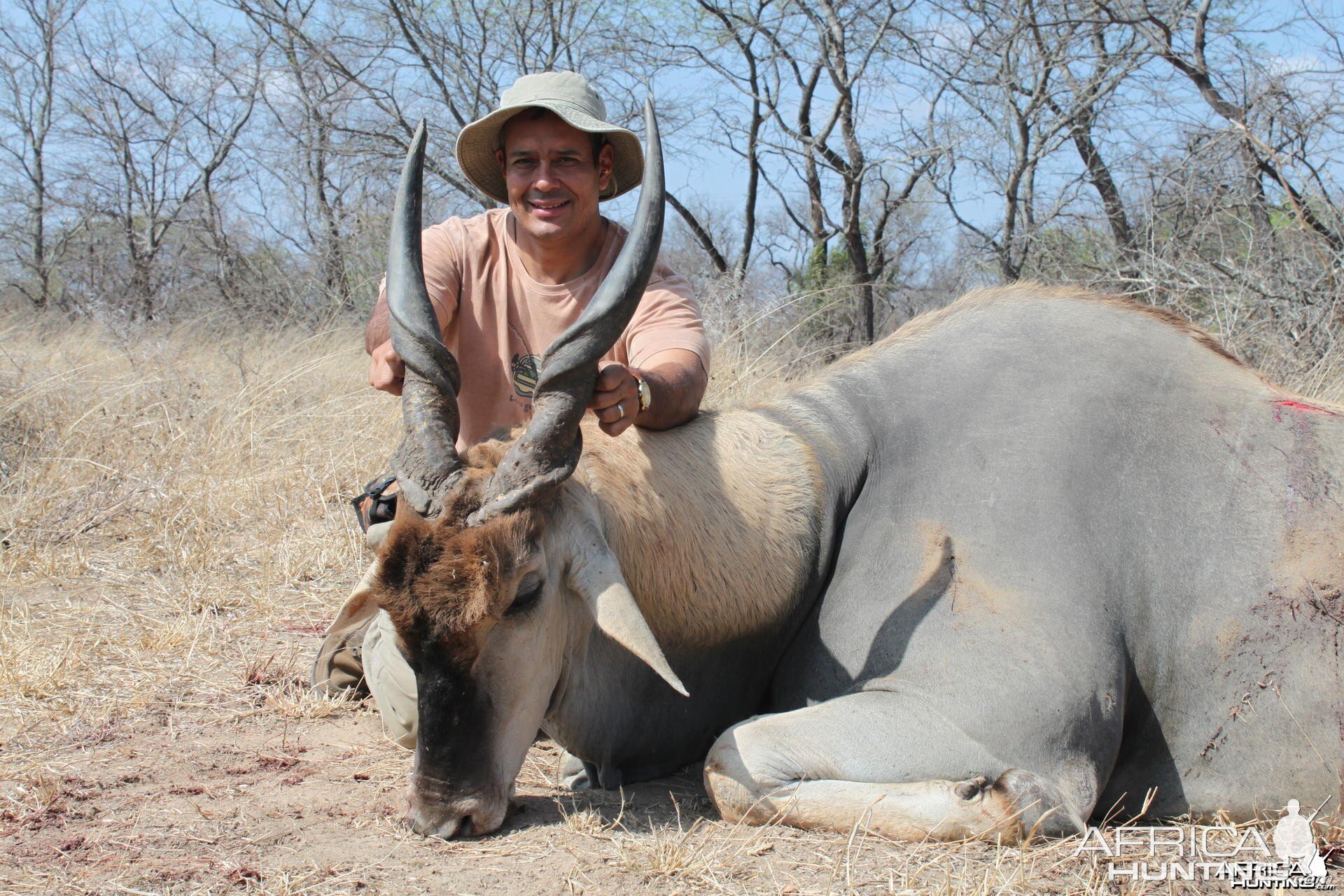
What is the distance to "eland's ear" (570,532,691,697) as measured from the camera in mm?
2801

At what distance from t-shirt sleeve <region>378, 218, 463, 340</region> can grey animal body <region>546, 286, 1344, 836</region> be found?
1.08m

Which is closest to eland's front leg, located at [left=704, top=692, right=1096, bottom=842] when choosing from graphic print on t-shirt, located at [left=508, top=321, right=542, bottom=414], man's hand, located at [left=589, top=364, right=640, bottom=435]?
man's hand, located at [left=589, top=364, right=640, bottom=435]

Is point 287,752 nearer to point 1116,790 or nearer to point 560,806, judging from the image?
point 560,806

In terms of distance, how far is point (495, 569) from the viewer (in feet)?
9.28

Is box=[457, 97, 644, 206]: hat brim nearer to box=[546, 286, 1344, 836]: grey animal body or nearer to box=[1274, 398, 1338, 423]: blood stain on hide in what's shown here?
box=[546, 286, 1344, 836]: grey animal body

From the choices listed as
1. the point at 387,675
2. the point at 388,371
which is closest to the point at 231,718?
the point at 387,675

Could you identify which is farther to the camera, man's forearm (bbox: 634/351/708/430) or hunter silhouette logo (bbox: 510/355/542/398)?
hunter silhouette logo (bbox: 510/355/542/398)

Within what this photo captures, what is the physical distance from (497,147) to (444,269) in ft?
1.62

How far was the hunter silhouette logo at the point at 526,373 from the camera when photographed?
4.08 meters

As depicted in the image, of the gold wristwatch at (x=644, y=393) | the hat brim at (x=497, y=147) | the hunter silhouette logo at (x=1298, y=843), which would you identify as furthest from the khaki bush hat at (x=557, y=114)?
the hunter silhouette logo at (x=1298, y=843)

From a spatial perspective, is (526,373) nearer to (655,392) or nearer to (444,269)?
(444,269)

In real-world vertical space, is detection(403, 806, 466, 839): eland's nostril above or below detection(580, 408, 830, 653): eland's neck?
below

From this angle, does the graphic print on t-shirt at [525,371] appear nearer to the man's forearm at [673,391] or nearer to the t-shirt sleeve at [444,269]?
the t-shirt sleeve at [444,269]

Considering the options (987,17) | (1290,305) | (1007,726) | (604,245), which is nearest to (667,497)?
(1007,726)
